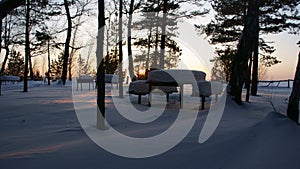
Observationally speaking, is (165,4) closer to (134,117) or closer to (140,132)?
(134,117)

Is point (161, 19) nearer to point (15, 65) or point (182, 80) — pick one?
point (182, 80)

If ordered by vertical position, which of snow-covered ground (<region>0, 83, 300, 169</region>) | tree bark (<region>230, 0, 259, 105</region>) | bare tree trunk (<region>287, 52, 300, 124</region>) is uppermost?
tree bark (<region>230, 0, 259, 105</region>)

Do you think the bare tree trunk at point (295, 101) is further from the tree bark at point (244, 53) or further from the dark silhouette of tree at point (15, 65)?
the dark silhouette of tree at point (15, 65)

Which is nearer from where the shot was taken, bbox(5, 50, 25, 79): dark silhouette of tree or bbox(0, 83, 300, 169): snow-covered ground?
bbox(0, 83, 300, 169): snow-covered ground

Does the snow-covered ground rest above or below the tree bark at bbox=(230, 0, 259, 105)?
below

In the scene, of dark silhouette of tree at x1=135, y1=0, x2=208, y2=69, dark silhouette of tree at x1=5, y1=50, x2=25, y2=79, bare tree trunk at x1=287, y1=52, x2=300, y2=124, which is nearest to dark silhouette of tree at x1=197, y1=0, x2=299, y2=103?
dark silhouette of tree at x1=135, y1=0, x2=208, y2=69

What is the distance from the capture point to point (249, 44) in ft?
27.9

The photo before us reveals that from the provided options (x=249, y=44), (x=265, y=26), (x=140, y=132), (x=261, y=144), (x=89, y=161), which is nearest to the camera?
(x=89, y=161)

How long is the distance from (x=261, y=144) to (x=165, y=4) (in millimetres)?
17530

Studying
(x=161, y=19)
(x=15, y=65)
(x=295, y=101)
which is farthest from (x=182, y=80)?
(x=15, y=65)

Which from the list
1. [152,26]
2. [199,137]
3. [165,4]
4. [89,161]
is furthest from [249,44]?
[152,26]

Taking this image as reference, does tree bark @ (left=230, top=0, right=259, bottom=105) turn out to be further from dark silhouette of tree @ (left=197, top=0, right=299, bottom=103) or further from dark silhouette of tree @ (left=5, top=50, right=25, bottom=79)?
dark silhouette of tree @ (left=5, top=50, right=25, bottom=79)

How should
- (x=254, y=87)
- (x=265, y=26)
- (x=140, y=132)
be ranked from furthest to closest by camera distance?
1. (x=265, y=26)
2. (x=254, y=87)
3. (x=140, y=132)

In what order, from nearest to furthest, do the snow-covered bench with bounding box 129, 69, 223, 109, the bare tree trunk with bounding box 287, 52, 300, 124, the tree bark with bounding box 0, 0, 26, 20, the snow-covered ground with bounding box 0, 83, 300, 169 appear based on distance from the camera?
1. the snow-covered ground with bounding box 0, 83, 300, 169
2. the bare tree trunk with bounding box 287, 52, 300, 124
3. the tree bark with bounding box 0, 0, 26, 20
4. the snow-covered bench with bounding box 129, 69, 223, 109
